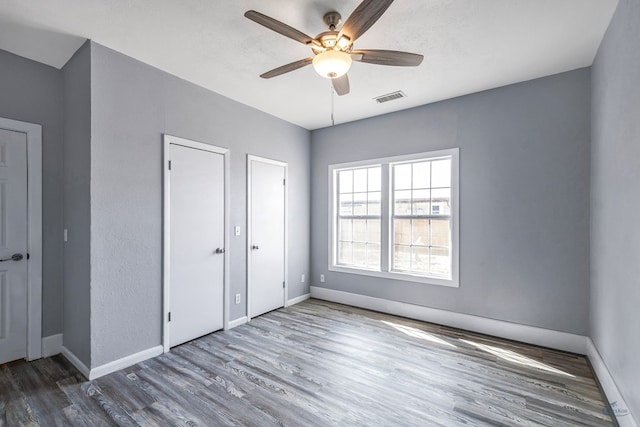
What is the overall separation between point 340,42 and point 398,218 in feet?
8.63

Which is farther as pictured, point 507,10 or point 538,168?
point 538,168

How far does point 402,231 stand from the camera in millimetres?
4074

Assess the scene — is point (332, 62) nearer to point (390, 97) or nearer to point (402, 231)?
point (390, 97)

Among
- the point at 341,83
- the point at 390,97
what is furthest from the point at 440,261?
the point at 341,83

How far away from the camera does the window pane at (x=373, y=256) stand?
170 inches

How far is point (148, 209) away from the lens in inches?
111

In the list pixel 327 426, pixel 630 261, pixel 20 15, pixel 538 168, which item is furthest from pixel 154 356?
pixel 538 168

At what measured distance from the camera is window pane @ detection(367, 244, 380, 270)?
4.31 metres

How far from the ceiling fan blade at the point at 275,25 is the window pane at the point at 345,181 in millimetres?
2834

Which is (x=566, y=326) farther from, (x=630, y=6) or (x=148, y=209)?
(x=148, y=209)

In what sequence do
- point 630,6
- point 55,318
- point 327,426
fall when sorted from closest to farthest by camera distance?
point 630,6 < point 327,426 < point 55,318

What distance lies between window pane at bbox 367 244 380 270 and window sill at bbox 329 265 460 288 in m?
0.13

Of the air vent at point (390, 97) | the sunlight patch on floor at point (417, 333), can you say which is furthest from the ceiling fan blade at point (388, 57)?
the sunlight patch on floor at point (417, 333)

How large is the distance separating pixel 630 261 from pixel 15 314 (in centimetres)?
483
